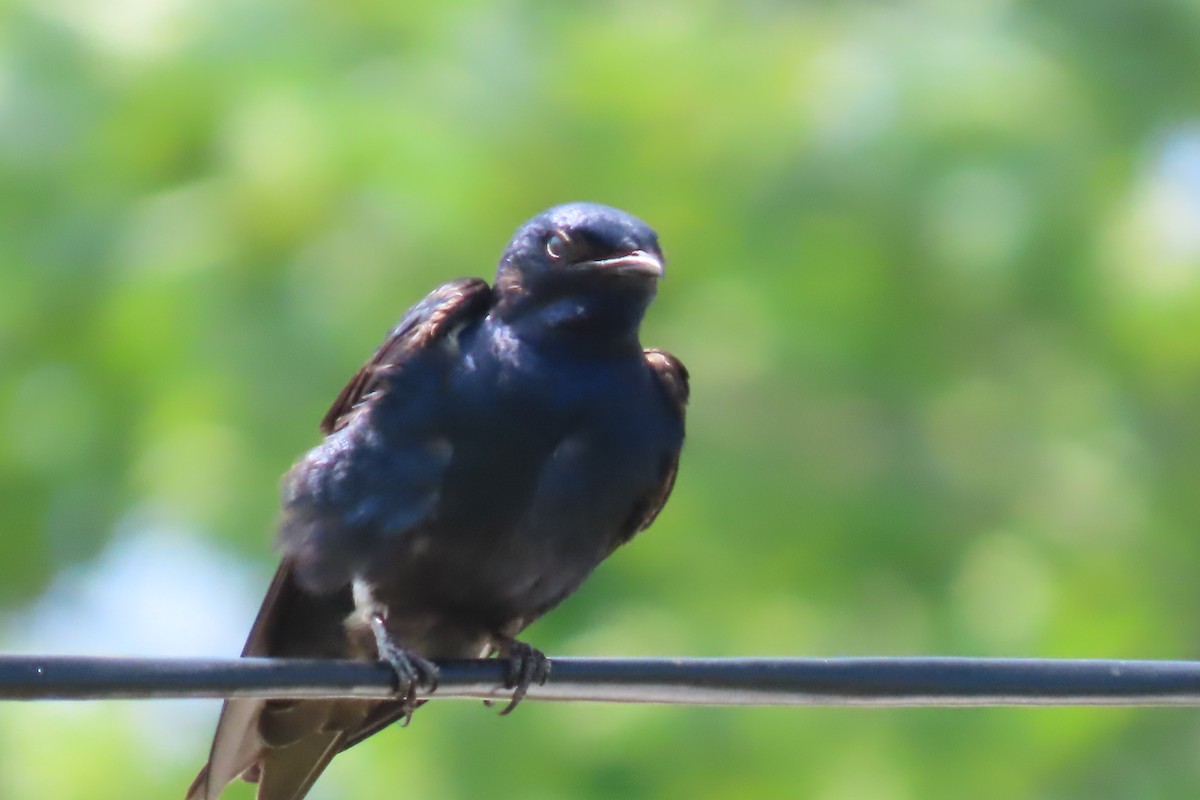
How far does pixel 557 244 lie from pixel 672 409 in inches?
16.4

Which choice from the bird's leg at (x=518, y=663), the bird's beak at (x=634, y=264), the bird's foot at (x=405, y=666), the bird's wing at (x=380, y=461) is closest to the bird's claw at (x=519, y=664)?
the bird's leg at (x=518, y=663)

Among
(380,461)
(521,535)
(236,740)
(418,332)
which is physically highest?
(418,332)

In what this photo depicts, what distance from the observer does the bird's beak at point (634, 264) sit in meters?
3.74

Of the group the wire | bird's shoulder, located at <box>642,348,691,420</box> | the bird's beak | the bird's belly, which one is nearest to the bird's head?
the bird's beak

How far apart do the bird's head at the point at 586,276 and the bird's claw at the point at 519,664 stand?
0.63 meters

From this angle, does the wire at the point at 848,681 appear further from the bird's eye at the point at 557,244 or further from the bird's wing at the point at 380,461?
the bird's eye at the point at 557,244

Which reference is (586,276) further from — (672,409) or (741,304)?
(741,304)

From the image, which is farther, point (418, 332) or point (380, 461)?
point (418, 332)

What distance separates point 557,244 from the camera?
3865 mm

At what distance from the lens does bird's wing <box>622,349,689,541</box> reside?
3.88m

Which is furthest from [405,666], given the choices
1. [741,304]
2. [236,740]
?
[741,304]

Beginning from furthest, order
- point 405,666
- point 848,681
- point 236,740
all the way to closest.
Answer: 1. point 236,740
2. point 405,666
3. point 848,681

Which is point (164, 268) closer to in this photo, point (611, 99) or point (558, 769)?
point (611, 99)

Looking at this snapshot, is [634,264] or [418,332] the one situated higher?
[634,264]
